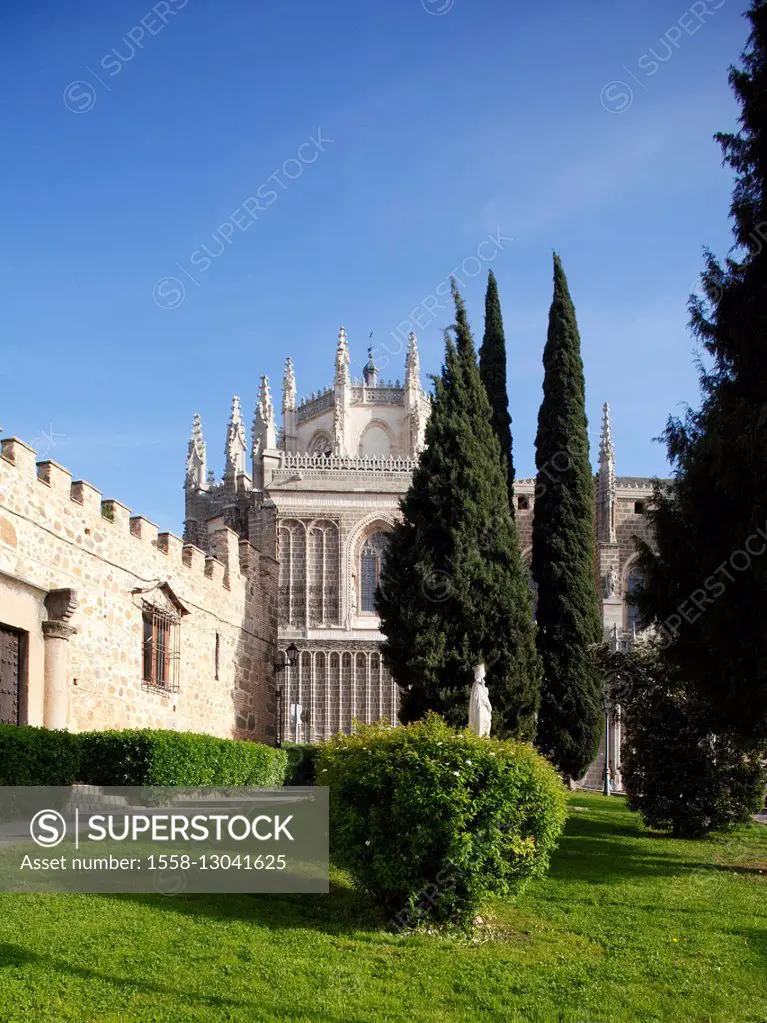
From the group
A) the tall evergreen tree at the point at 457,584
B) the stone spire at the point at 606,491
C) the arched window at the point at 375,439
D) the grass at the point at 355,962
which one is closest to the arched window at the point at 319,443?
the arched window at the point at 375,439

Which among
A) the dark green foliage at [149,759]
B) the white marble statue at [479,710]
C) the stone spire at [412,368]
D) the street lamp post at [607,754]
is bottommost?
the street lamp post at [607,754]

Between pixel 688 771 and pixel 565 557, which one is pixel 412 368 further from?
pixel 688 771

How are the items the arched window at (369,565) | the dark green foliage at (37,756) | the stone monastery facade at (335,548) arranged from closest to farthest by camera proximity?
the dark green foliage at (37,756), the stone monastery facade at (335,548), the arched window at (369,565)

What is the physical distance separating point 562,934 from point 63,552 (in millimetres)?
10349

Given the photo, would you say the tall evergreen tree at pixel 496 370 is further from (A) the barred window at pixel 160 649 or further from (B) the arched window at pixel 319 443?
(B) the arched window at pixel 319 443

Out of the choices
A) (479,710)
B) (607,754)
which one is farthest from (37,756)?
(607,754)

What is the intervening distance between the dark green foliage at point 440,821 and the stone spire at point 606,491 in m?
30.1

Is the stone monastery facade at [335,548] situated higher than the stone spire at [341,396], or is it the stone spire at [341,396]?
the stone spire at [341,396]

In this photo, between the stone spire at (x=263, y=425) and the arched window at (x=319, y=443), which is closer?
the stone spire at (x=263, y=425)

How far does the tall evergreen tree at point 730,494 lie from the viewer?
13.2m

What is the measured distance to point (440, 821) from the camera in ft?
31.0

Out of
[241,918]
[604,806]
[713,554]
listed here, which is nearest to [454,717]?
[604,806]

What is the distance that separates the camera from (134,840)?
11.5 metres

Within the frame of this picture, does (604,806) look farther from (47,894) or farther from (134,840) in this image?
(47,894)
